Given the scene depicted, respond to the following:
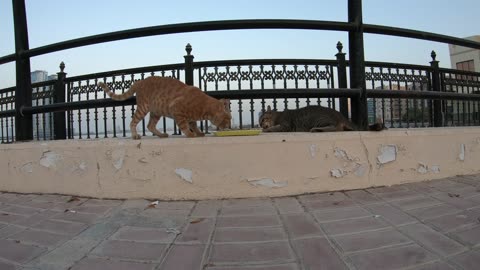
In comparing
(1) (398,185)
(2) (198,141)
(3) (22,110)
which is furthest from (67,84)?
(1) (398,185)

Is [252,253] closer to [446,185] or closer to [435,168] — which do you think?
[446,185]

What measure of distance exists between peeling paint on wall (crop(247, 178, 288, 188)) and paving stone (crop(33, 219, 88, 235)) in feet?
4.40

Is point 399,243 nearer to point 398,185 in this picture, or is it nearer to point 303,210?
point 303,210

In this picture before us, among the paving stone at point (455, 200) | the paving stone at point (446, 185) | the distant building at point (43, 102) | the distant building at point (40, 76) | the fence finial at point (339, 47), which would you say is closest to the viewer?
the paving stone at point (455, 200)

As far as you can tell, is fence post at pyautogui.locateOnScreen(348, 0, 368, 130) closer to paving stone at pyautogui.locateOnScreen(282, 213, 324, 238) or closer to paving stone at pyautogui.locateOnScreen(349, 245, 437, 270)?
paving stone at pyautogui.locateOnScreen(282, 213, 324, 238)

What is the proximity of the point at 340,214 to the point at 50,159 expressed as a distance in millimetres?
2823

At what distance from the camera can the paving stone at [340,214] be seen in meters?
2.14

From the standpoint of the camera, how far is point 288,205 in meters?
2.42

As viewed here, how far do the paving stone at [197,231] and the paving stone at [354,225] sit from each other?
0.78m

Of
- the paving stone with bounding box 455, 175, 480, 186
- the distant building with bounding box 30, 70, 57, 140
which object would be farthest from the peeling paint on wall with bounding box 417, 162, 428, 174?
the distant building with bounding box 30, 70, 57, 140

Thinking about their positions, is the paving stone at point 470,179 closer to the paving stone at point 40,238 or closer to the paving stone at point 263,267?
the paving stone at point 263,267

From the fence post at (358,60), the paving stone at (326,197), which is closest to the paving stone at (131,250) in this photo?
the paving stone at (326,197)

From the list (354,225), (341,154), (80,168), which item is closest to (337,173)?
(341,154)

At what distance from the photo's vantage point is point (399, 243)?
5.81ft
